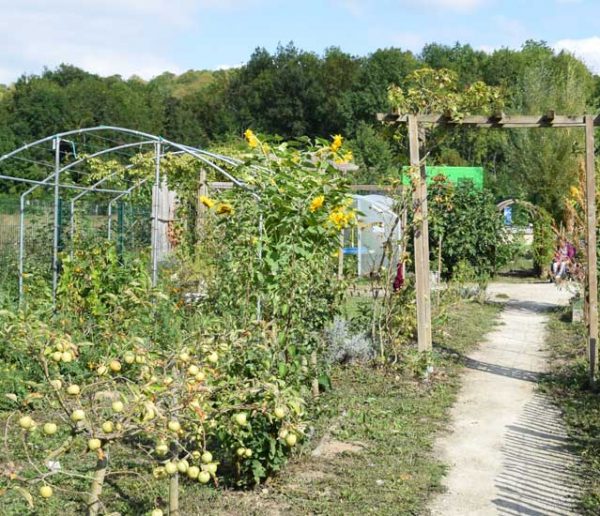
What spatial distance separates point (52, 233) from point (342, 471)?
6.13m

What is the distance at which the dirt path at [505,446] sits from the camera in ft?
16.5

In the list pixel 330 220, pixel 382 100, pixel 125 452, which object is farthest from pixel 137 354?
pixel 382 100

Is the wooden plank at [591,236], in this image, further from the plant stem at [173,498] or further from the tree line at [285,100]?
the tree line at [285,100]

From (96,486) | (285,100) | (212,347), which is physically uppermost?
(285,100)

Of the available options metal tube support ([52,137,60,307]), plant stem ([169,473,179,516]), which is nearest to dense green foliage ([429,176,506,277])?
metal tube support ([52,137,60,307])

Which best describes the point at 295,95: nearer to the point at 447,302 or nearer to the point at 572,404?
the point at 447,302

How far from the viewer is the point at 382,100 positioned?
49.9 m

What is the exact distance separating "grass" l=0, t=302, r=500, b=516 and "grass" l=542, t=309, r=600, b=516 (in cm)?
97

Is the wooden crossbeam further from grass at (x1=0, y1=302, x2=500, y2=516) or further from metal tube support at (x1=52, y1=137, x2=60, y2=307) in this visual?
metal tube support at (x1=52, y1=137, x2=60, y2=307)

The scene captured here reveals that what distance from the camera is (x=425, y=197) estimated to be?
8.54 meters

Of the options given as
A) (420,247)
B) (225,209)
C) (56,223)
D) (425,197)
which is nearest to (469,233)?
(425,197)

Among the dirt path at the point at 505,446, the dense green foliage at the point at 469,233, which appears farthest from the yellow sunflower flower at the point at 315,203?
the dense green foliage at the point at 469,233

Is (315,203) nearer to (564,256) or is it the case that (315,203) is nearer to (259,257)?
(259,257)

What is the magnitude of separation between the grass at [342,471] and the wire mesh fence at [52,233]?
327cm
